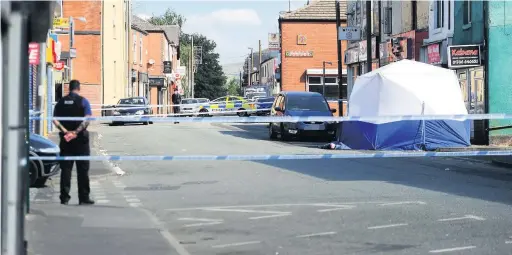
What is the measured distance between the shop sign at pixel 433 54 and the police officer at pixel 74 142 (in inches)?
835

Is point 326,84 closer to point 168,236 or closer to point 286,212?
point 286,212

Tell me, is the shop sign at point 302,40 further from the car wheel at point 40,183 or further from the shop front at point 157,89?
the car wheel at point 40,183

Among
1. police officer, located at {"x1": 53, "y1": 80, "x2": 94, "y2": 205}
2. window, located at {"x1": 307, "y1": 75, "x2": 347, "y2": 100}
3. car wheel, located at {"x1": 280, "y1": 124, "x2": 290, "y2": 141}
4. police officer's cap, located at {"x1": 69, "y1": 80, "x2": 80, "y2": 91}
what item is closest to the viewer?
police officer, located at {"x1": 53, "y1": 80, "x2": 94, "y2": 205}

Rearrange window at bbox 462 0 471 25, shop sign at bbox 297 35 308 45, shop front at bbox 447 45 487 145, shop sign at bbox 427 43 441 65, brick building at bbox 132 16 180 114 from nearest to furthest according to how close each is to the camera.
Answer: shop front at bbox 447 45 487 145, window at bbox 462 0 471 25, shop sign at bbox 427 43 441 65, shop sign at bbox 297 35 308 45, brick building at bbox 132 16 180 114

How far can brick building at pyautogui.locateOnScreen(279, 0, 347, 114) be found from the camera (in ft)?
201

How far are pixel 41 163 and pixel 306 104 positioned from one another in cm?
1650

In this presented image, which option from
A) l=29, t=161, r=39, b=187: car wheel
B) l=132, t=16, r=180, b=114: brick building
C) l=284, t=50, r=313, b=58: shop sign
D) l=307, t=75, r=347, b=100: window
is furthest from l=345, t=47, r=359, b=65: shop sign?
l=29, t=161, r=39, b=187: car wheel

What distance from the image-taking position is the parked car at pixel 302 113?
27.5m

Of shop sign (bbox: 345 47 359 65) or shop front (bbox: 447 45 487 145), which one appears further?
shop sign (bbox: 345 47 359 65)

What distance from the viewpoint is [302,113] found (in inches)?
1099

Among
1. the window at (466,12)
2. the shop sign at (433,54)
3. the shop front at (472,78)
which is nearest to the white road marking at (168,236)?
the shop front at (472,78)

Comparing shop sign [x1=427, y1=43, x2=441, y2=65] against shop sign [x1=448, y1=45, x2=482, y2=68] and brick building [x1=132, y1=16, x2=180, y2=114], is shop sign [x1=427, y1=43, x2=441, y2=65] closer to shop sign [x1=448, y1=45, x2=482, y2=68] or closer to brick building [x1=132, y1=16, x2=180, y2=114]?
shop sign [x1=448, y1=45, x2=482, y2=68]

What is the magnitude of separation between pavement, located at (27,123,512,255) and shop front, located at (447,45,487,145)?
29.5 feet

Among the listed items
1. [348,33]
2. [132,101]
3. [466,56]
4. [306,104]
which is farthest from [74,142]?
[132,101]
